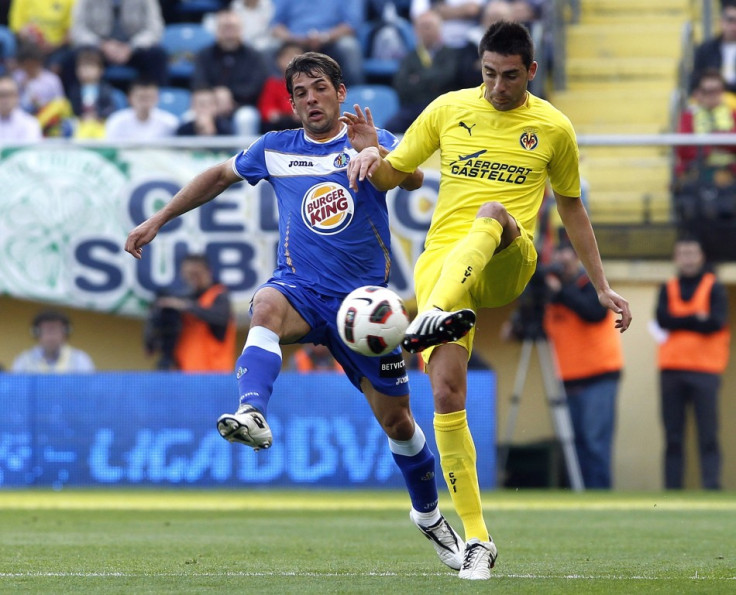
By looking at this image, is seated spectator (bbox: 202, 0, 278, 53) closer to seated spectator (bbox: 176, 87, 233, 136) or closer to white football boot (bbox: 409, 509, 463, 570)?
seated spectator (bbox: 176, 87, 233, 136)

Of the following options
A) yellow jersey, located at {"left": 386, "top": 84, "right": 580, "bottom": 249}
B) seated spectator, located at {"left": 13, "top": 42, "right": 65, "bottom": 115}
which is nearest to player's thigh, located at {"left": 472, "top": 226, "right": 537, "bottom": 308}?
yellow jersey, located at {"left": 386, "top": 84, "right": 580, "bottom": 249}

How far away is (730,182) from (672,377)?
2001 millimetres

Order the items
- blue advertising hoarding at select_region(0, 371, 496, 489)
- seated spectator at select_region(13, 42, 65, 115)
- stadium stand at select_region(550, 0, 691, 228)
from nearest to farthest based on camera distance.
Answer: blue advertising hoarding at select_region(0, 371, 496, 489) → seated spectator at select_region(13, 42, 65, 115) → stadium stand at select_region(550, 0, 691, 228)

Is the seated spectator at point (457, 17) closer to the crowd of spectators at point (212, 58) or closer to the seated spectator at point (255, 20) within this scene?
the crowd of spectators at point (212, 58)

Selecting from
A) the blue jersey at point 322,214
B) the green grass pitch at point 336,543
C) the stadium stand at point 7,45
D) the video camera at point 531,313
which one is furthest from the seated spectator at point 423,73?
the blue jersey at point 322,214

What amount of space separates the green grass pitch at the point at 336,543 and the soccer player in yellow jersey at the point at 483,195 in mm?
661

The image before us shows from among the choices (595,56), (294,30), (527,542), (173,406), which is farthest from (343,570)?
(595,56)

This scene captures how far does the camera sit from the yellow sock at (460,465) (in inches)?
259

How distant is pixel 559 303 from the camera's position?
13.8 m

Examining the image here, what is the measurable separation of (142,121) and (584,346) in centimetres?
546

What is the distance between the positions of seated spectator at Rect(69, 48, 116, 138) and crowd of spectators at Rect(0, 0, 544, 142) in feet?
0.04

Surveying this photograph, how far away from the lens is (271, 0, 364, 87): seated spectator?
54.2 ft

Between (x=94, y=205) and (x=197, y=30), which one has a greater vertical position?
(x=197, y=30)

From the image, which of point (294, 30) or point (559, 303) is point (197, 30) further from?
point (559, 303)
